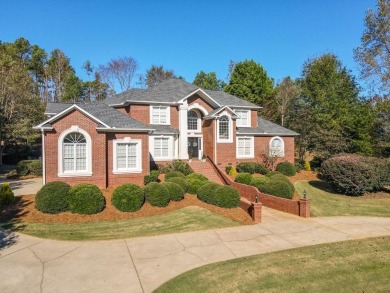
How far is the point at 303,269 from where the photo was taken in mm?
8203

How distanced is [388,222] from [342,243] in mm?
4994

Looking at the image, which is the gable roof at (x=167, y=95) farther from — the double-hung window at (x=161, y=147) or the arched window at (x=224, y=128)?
the double-hung window at (x=161, y=147)

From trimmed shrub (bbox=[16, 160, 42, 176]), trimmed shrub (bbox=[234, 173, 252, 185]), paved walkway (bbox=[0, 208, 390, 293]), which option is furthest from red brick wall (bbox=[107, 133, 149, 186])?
trimmed shrub (bbox=[16, 160, 42, 176])

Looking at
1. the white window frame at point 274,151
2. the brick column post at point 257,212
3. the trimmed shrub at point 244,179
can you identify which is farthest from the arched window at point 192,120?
the brick column post at point 257,212

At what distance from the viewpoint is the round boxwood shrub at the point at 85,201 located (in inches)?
541

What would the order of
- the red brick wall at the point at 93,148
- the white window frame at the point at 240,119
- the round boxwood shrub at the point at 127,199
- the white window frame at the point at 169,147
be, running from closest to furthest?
the round boxwood shrub at the point at 127,199 < the red brick wall at the point at 93,148 < the white window frame at the point at 169,147 < the white window frame at the point at 240,119

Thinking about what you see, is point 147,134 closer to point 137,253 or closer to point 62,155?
point 62,155

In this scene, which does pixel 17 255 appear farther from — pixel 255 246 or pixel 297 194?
pixel 297 194

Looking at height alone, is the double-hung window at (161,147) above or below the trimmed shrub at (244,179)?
above

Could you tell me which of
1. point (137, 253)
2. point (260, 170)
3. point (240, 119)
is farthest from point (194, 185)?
point (240, 119)

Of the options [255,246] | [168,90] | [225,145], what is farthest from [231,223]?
[168,90]

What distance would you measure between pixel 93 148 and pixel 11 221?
634 cm

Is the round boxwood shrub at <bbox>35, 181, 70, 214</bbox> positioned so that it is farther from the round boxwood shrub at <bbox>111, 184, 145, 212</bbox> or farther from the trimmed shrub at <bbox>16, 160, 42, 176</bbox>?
the trimmed shrub at <bbox>16, 160, 42, 176</bbox>

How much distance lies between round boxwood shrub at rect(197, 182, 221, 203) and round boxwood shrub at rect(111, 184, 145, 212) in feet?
12.0
